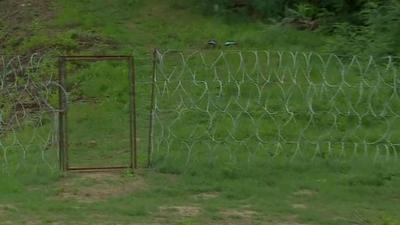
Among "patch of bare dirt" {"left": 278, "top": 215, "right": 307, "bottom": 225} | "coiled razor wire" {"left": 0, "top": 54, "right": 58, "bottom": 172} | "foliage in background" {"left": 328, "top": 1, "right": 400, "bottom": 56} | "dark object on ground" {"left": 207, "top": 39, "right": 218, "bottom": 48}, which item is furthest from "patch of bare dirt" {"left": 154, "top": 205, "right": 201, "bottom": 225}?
"dark object on ground" {"left": 207, "top": 39, "right": 218, "bottom": 48}

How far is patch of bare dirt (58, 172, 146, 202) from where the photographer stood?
26.2 feet

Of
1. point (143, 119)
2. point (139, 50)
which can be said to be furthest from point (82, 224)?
point (139, 50)

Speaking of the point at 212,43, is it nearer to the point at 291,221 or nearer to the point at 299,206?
the point at 299,206

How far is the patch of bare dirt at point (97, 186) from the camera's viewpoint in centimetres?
797

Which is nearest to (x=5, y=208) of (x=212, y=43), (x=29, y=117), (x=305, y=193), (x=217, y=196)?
(x=217, y=196)

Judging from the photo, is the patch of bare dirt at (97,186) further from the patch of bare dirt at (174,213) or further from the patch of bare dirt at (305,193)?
the patch of bare dirt at (305,193)

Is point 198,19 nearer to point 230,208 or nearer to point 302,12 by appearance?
point 302,12

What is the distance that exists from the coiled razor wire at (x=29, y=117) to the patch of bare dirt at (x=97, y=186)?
0.50 meters

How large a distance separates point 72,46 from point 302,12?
162 inches

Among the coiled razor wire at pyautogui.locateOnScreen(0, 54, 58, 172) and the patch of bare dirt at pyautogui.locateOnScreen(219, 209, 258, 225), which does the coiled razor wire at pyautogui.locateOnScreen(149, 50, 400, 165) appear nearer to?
the coiled razor wire at pyautogui.locateOnScreen(0, 54, 58, 172)

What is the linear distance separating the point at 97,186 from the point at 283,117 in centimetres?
307

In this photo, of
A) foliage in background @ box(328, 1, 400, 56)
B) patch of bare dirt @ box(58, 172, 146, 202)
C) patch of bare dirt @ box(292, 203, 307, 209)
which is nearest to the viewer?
patch of bare dirt @ box(292, 203, 307, 209)

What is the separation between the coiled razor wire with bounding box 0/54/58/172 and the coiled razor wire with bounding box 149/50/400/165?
46.2 inches

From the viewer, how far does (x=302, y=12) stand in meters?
15.9
